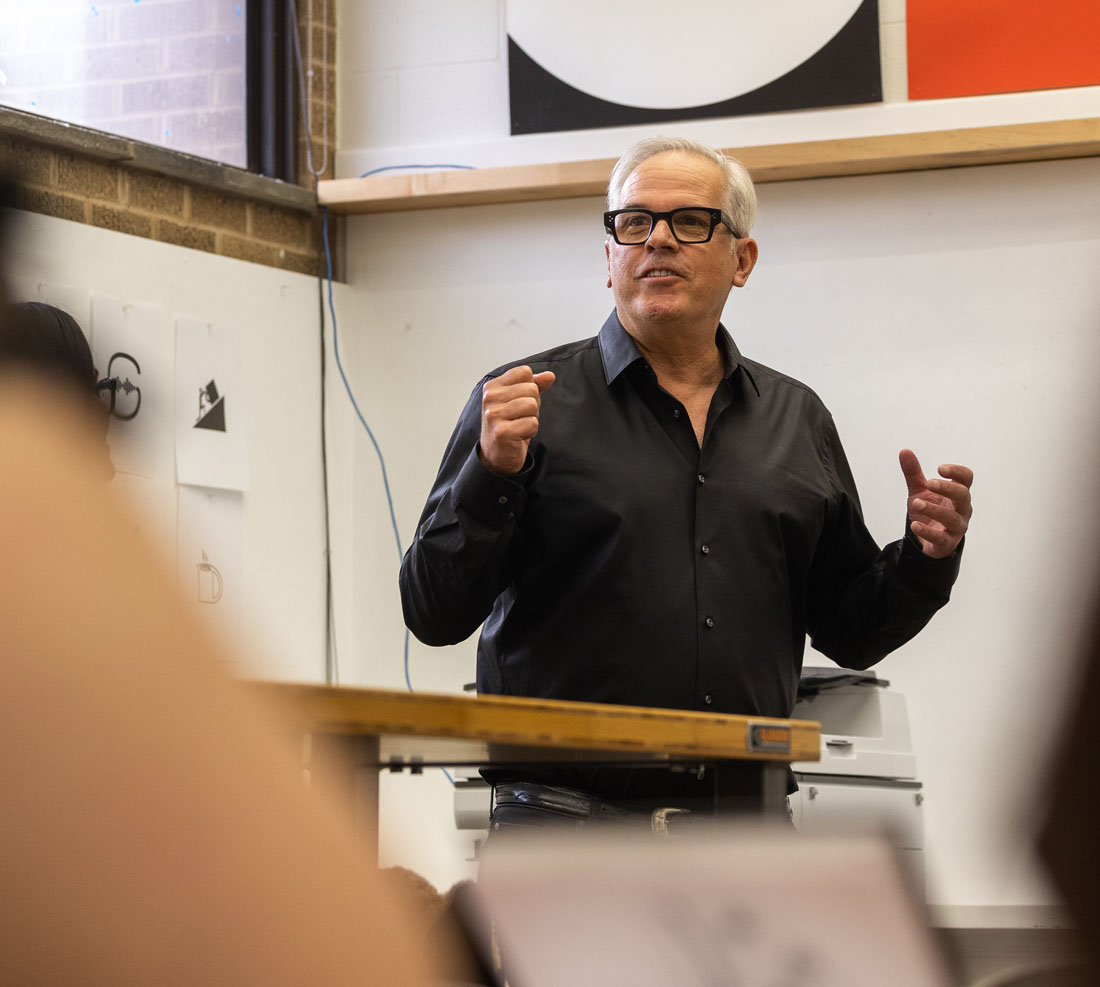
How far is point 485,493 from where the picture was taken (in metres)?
1.94

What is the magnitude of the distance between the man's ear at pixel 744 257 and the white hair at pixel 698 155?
40 millimetres

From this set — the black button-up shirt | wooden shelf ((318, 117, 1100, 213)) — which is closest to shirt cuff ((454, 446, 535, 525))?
the black button-up shirt

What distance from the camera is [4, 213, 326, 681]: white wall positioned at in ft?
11.7

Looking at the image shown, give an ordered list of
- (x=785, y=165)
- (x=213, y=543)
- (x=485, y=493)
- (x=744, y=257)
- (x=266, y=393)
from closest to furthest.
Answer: (x=485, y=493) < (x=744, y=257) < (x=213, y=543) < (x=785, y=165) < (x=266, y=393)

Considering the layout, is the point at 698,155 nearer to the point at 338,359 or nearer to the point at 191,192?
the point at 191,192

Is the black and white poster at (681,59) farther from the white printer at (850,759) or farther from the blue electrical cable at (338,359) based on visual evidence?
the white printer at (850,759)

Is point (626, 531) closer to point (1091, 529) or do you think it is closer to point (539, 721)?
point (539, 721)

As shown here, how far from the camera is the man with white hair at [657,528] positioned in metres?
1.96

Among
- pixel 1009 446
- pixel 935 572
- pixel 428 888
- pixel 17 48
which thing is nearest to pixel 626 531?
pixel 935 572

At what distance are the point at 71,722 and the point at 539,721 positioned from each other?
0.75 metres

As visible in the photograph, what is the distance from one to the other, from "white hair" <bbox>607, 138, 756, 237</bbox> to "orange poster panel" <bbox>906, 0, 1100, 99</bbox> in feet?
5.72

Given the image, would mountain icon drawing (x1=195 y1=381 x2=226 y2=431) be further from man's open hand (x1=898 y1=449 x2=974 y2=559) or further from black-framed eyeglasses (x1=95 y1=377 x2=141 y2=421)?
man's open hand (x1=898 y1=449 x2=974 y2=559)

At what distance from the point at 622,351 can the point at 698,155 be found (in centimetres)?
37

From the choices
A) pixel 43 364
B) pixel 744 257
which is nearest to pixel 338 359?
pixel 744 257
